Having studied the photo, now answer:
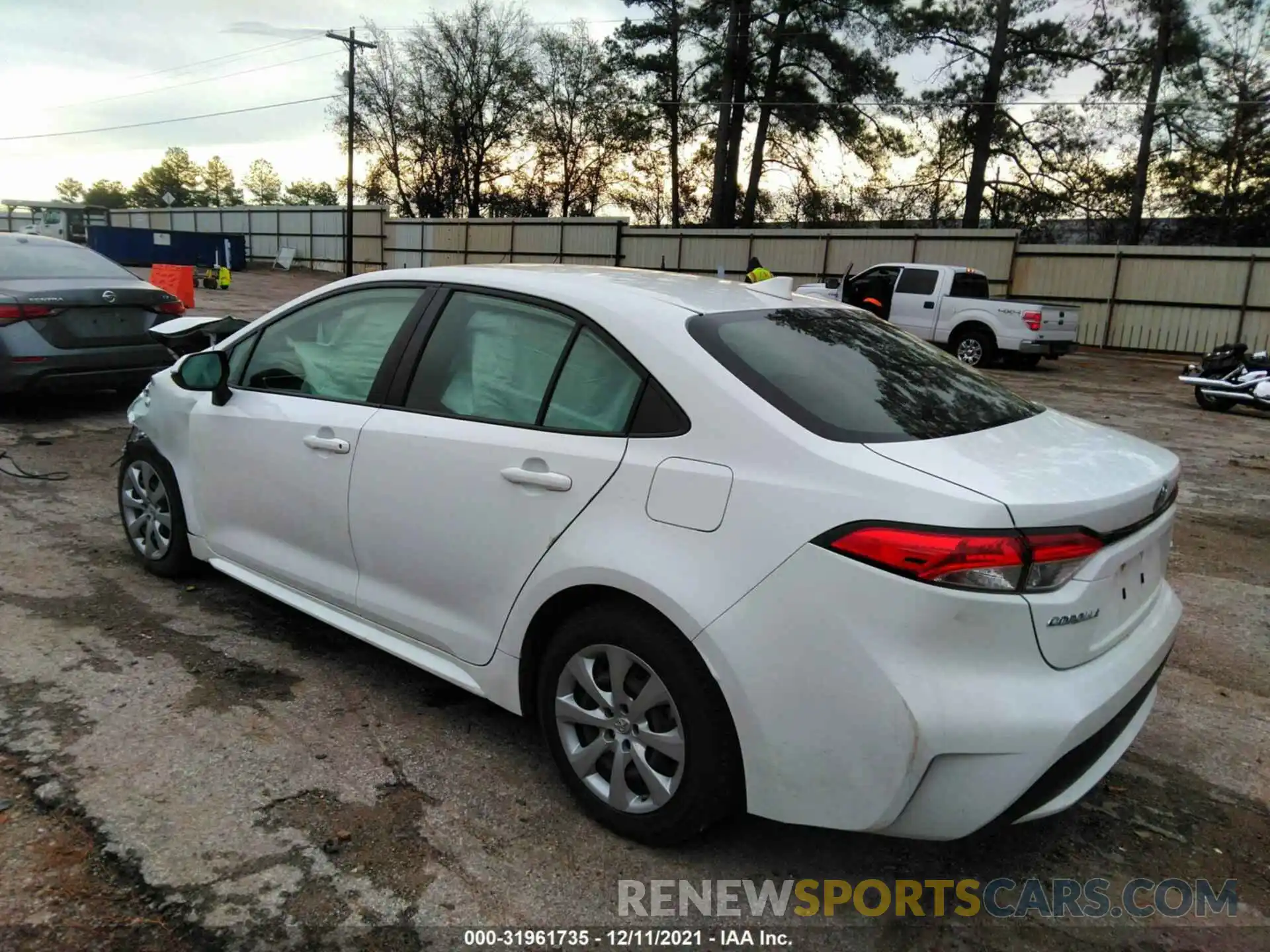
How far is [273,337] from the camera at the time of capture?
3861mm

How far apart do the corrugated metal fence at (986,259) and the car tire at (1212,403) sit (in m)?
9.11

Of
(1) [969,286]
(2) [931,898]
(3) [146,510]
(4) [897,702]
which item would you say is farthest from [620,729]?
(1) [969,286]

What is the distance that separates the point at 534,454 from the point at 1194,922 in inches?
86.1

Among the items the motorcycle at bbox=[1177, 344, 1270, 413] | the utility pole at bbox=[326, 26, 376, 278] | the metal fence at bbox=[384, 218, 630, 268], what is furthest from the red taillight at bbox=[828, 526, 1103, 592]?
the utility pole at bbox=[326, 26, 376, 278]

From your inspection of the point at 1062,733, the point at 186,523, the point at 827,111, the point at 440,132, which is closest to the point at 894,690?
the point at 1062,733

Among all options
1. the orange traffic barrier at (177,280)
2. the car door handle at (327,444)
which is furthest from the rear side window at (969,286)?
the car door handle at (327,444)

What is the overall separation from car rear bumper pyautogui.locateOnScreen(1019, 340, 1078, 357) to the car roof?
45.8 ft

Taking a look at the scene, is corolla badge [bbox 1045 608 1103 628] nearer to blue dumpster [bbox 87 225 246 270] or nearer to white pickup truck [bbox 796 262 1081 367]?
white pickup truck [bbox 796 262 1081 367]

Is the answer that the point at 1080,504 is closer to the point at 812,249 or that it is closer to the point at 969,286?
the point at 969,286

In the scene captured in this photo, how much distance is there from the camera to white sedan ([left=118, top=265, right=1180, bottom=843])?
2.10m

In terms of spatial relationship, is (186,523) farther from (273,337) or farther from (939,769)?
(939,769)

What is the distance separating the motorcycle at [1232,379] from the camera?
1127cm

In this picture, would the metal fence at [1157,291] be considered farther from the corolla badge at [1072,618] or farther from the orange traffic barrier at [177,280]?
the corolla badge at [1072,618]

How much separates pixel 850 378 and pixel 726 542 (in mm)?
748
